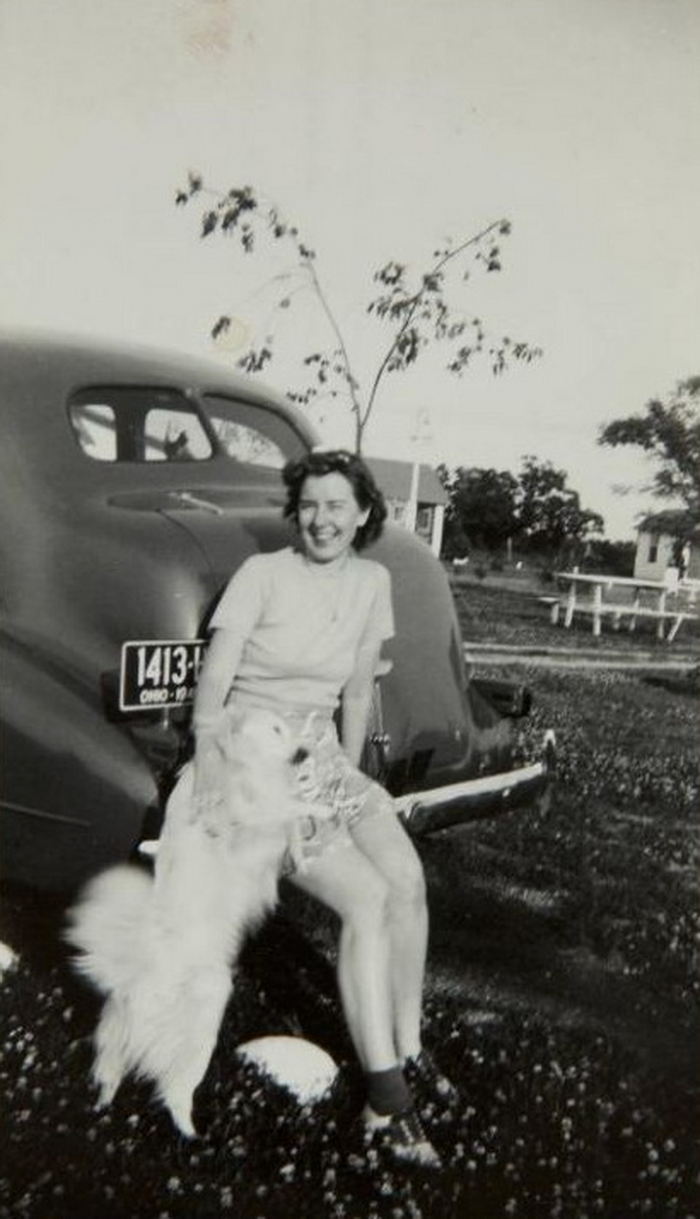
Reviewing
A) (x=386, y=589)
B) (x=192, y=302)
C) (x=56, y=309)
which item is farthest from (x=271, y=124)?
(x=386, y=589)

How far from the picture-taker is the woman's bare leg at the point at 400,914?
1514 mm

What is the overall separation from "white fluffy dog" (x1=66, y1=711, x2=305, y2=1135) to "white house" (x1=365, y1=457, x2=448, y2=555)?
1.28 ft

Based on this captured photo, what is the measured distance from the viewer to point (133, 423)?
1.69 metres

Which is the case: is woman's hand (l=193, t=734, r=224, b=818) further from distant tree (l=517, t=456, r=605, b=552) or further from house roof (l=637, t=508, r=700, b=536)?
house roof (l=637, t=508, r=700, b=536)

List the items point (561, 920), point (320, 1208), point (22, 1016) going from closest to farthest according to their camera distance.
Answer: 1. point (320, 1208)
2. point (22, 1016)
3. point (561, 920)

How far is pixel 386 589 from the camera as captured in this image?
61.5 inches

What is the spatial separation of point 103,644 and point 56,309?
18.8 inches

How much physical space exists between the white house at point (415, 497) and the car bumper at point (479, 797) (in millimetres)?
365

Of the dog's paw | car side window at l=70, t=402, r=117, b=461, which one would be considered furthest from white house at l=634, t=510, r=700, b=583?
the dog's paw

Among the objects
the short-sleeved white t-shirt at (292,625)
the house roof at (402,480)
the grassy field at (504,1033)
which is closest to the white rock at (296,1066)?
the grassy field at (504,1033)

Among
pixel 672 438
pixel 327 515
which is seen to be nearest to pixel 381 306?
pixel 327 515

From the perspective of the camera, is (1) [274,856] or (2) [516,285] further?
(2) [516,285]

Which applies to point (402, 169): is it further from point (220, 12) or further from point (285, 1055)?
point (285, 1055)

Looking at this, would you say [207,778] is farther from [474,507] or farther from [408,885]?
[474,507]
